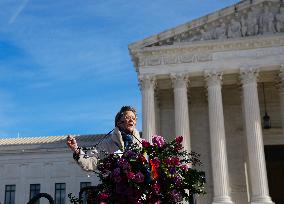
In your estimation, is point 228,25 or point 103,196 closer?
point 103,196

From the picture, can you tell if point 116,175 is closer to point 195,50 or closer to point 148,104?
point 148,104

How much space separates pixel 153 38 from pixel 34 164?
23.4m

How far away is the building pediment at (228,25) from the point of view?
3694cm

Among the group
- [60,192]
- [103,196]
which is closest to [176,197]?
[103,196]

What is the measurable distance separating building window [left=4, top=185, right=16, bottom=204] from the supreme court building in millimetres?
21427

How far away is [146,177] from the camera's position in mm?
5270

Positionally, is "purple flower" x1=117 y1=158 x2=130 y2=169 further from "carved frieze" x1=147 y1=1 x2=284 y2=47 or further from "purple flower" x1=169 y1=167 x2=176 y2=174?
"carved frieze" x1=147 y1=1 x2=284 y2=47

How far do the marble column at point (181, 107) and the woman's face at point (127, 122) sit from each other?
1145 inches

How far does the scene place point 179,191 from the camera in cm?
536

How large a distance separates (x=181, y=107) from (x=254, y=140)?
5.61 meters

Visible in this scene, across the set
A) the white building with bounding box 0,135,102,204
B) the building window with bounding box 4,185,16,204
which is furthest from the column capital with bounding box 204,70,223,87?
the building window with bounding box 4,185,16,204

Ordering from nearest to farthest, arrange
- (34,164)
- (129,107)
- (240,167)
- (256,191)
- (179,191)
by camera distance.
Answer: (179,191), (129,107), (256,191), (240,167), (34,164)

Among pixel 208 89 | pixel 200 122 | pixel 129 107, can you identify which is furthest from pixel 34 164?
A: pixel 129 107

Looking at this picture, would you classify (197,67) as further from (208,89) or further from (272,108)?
(272,108)
